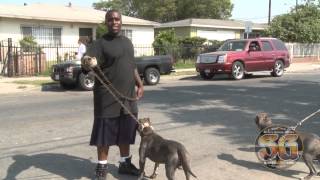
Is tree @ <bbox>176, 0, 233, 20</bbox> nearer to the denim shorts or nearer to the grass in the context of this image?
the grass

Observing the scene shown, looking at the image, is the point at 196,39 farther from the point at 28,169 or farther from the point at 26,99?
the point at 28,169

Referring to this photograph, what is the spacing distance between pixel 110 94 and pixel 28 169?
1.57m

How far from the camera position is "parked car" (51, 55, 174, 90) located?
685 inches

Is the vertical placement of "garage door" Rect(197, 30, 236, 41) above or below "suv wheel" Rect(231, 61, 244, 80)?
above

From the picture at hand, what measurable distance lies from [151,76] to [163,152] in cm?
1367

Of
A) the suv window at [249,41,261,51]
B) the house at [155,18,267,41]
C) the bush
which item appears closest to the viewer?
the suv window at [249,41,261,51]

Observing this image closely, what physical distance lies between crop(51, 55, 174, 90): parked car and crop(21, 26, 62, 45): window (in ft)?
41.6

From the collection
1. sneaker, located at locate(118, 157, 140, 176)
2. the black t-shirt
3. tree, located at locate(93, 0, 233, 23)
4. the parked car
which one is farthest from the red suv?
tree, located at locate(93, 0, 233, 23)

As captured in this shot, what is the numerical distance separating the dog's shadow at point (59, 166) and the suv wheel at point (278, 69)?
58.1 ft

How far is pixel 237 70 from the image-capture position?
2214 cm

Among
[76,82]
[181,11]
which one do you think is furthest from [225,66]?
[181,11]

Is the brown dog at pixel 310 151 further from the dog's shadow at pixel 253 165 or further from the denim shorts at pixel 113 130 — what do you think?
the denim shorts at pixel 113 130

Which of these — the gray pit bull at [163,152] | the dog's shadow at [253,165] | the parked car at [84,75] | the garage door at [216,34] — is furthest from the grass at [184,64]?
the gray pit bull at [163,152]

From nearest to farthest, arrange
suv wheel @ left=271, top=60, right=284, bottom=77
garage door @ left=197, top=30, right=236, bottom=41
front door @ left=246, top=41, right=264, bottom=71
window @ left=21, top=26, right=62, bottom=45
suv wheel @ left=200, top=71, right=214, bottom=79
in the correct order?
suv wheel @ left=200, top=71, right=214, bottom=79
front door @ left=246, top=41, right=264, bottom=71
suv wheel @ left=271, top=60, right=284, bottom=77
window @ left=21, top=26, right=62, bottom=45
garage door @ left=197, top=30, right=236, bottom=41
